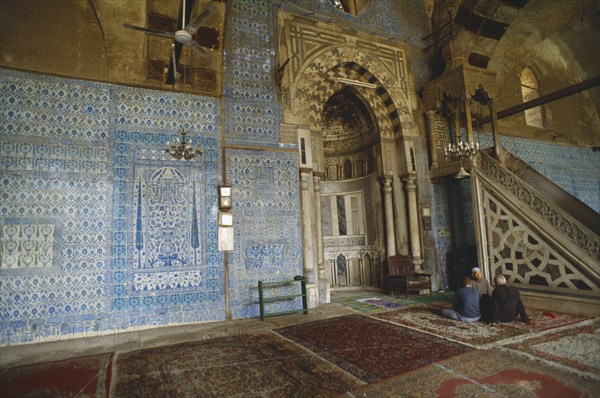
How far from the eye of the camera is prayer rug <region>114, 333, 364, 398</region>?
3152 mm

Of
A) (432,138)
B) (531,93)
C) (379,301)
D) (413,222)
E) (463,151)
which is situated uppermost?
(531,93)

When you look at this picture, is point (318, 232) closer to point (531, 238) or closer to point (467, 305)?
point (467, 305)

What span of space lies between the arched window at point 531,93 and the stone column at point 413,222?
544 centimetres

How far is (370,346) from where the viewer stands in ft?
14.1

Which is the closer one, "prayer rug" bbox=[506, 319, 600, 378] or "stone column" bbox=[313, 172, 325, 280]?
"prayer rug" bbox=[506, 319, 600, 378]

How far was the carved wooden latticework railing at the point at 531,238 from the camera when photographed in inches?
216

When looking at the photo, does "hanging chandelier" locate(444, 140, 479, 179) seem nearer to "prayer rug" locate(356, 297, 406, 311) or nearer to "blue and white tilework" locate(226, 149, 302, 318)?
"prayer rug" locate(356, 297, 406, 311)

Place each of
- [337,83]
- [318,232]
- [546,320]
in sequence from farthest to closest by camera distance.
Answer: [337,83] → [318,232] → [546,320]

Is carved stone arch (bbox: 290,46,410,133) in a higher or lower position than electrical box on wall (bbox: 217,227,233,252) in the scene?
higher

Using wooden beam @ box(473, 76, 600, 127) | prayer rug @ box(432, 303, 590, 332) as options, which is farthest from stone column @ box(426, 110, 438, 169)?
prayer rug @ box(432, 303, 590, 332)

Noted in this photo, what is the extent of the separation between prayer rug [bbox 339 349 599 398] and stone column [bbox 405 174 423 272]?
473cm

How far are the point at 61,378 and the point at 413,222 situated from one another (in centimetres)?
733

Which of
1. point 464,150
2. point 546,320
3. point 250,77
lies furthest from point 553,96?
point 250,77

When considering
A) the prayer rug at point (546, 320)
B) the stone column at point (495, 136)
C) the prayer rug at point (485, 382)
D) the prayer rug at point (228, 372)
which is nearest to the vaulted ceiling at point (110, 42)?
the prayer rug at point (228, 372)
